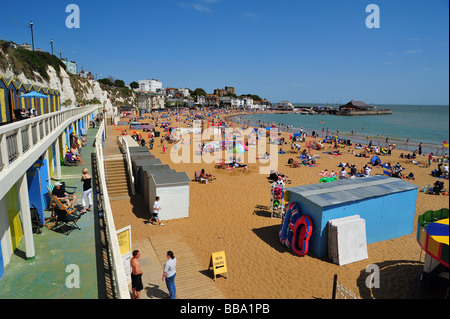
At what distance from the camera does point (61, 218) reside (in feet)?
23.7

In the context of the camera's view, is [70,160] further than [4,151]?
Yes

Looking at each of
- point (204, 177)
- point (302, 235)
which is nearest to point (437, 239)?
point (302, 235)

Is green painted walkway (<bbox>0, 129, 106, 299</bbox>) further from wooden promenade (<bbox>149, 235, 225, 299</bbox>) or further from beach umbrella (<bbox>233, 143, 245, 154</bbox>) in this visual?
beach umbrella (<bbox>233, 143, 245, 154</bbox>)

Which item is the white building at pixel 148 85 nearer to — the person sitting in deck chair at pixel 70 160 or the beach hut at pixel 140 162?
the beach hut at pixel 140 162

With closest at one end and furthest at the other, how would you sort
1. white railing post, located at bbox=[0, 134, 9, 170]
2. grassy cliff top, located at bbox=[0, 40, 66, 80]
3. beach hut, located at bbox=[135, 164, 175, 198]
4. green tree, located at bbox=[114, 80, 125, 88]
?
1. white railing post, located at bbox=[0, 134, 9, 170]
2. beach hut, located at bbox=[135, 164, 175, 198]
3. grassy cliff top, located at bbox=[0, 40, 66, 80]
4. green tree, located at bbox=[114, 80, 125, 88]

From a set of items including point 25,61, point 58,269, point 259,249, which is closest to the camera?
point 58,269

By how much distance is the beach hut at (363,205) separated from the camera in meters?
9.41

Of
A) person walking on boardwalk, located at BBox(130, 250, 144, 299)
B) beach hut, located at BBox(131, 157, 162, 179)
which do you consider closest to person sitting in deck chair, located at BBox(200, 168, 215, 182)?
beach hut, located at BBox(131, 157, 162, 179)

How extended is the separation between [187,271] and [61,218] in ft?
12.6

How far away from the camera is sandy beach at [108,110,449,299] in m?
7.98

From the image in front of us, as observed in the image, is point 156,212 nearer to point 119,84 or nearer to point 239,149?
point 239,149

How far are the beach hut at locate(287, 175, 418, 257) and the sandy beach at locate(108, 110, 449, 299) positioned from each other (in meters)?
0.47
